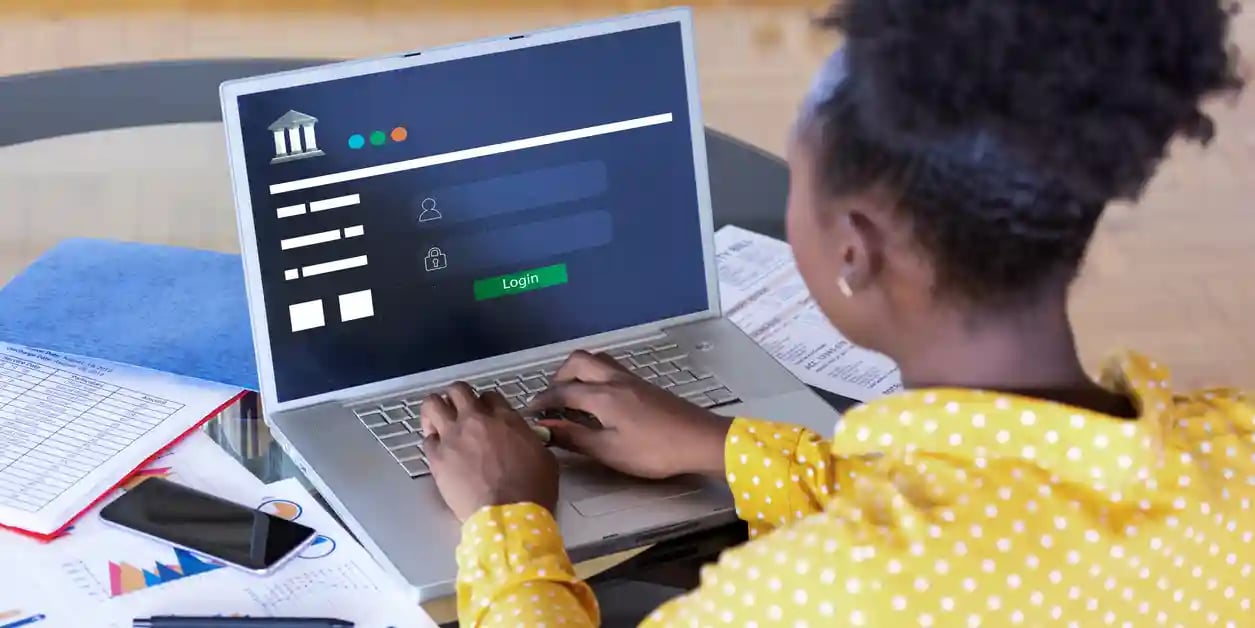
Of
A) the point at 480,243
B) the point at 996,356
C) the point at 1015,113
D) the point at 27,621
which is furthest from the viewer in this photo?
the point at 480,243

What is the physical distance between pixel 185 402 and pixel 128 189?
1382 millimetres

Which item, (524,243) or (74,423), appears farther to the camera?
(524,243)

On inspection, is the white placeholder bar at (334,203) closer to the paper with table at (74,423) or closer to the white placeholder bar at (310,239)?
the white placeholder bar at (310,239)

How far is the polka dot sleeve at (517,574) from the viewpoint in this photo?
104 cm

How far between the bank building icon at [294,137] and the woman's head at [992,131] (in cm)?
51

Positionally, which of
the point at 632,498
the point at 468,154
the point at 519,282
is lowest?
the point at 632,498

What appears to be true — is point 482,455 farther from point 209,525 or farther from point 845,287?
point 845,287

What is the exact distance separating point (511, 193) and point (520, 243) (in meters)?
0.05

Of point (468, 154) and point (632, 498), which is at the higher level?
point (468, 154)

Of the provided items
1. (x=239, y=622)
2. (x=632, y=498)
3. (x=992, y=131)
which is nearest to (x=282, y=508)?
(x=239, y=622)

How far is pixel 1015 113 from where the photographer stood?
33.6 inches

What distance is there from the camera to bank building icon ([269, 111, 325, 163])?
51.6 inches

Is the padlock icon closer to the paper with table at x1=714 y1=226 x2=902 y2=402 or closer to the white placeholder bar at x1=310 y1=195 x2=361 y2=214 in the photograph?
the white placeholder bar at x1=310 y1=195 x2=361 y2=214

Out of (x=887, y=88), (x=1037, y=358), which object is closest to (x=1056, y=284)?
(x=1037, y=358)
